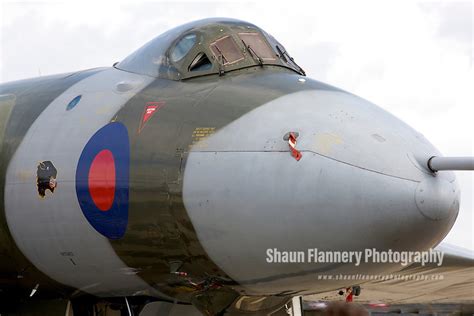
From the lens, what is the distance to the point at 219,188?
8.52 m

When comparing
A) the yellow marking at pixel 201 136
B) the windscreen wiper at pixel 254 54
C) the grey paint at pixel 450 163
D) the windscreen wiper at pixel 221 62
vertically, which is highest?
the windscreen wiper at pixel 254 54

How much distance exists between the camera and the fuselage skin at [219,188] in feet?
26.4

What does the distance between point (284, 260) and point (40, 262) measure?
3159mm

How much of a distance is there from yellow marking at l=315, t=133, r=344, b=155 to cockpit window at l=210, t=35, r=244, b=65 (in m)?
1.93

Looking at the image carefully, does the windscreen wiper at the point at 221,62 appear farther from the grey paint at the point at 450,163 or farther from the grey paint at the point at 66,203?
the grey paint at the point at 450,163

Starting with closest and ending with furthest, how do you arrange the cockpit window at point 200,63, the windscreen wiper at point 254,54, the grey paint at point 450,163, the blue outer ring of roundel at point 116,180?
the grey paint at point 450,163, the blue outer ring of roundel at point 116,180, the cockpit window at point 200,63, the windscreen wiper at point 254,54

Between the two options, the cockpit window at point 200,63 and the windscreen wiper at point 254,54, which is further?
the windscreen wiper at point 254,54

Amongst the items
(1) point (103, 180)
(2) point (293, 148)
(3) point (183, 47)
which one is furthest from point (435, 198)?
(3) point (183, 47)

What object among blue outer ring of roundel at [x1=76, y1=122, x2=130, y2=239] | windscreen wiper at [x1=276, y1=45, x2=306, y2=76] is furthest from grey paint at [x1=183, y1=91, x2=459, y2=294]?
windscreen wiper at [x1=276, y1=45, x2=306, y2=76]

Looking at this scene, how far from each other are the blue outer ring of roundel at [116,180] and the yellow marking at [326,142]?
79.6 inches

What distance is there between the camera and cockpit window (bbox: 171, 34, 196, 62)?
1011 centimetres

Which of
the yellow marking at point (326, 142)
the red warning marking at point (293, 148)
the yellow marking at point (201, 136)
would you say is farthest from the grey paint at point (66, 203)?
the yellow marking at point (326, 142)

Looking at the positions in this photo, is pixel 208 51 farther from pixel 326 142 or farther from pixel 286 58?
pixel 326 142

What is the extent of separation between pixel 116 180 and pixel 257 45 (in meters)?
2.25
